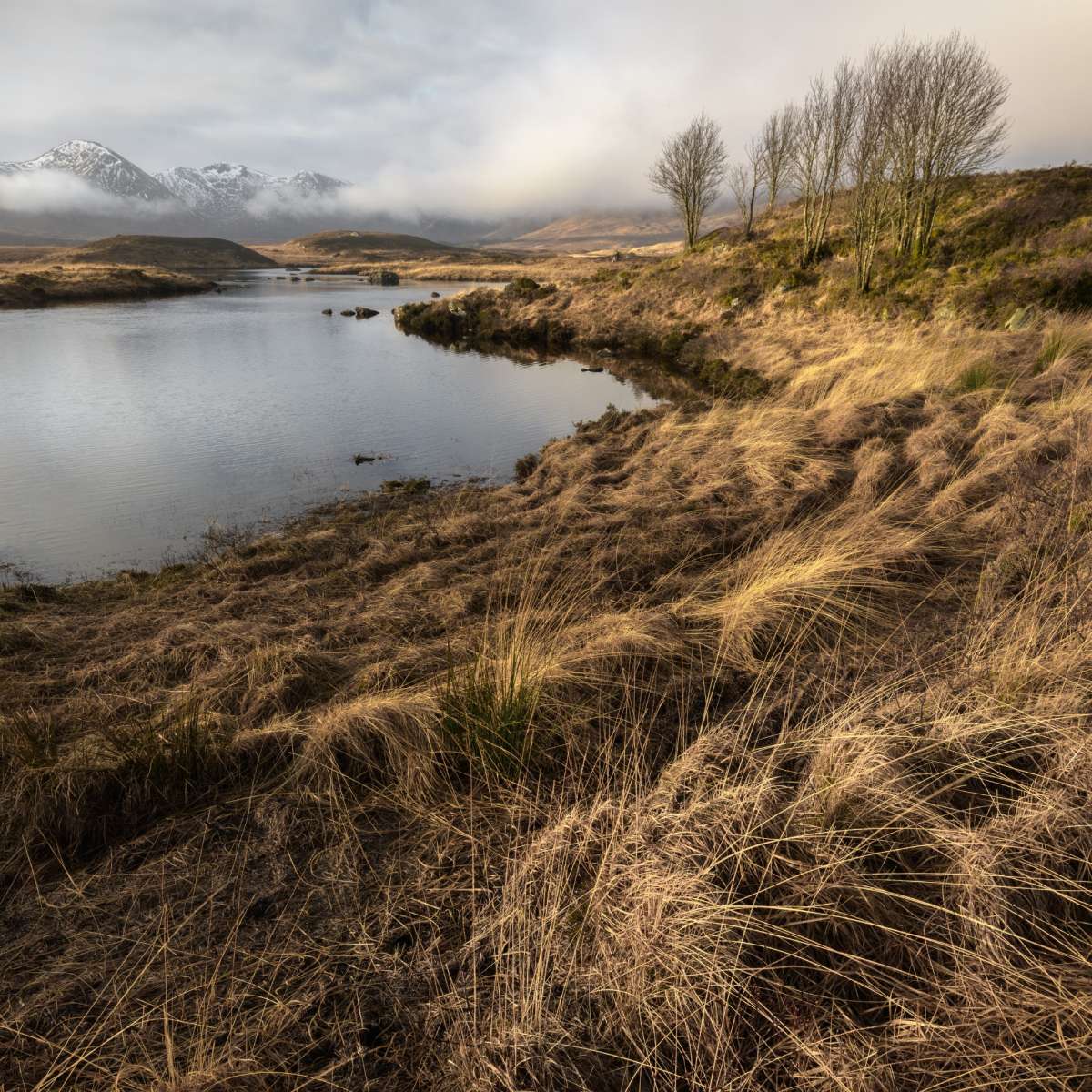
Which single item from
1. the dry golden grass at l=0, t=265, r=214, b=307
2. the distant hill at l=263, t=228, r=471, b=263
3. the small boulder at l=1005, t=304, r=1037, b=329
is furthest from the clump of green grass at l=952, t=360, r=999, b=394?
the distant hill at l=263, t=228, r=471, b=263

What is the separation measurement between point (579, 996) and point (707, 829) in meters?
0.65

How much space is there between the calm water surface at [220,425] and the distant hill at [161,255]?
83.0 meters

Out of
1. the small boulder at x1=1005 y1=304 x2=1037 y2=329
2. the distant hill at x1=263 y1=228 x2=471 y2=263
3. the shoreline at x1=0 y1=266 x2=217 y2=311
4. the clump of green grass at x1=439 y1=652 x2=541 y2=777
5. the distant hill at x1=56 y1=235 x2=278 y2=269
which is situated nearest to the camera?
the clump of green grass at x1=439 y1=652 x2=541 y2=777

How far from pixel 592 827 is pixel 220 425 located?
1467 cm

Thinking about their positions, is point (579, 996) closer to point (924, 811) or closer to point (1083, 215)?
point (924, 811)

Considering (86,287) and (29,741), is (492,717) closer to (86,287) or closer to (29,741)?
(29,741)

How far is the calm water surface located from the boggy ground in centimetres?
493

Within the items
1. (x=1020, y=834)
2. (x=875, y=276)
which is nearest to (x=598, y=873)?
(x=1020, y=834)

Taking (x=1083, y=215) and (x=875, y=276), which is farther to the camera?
(x=875, y=276)

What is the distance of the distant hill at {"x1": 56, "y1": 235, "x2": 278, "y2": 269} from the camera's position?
91500mm

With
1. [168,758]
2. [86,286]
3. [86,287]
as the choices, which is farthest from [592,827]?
[86,286]

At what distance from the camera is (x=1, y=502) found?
939 cm

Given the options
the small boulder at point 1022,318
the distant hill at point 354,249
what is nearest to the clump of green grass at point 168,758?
the small boulder at point 1022,318

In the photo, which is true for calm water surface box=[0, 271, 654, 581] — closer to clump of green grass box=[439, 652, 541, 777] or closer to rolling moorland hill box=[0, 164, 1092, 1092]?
rolling moorland hill box=[0, 164, 1092, 1092]
